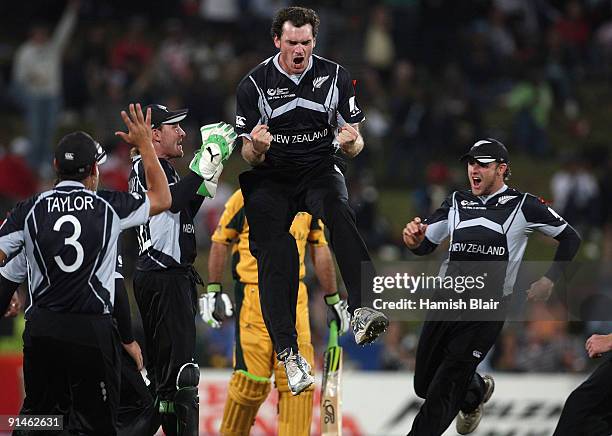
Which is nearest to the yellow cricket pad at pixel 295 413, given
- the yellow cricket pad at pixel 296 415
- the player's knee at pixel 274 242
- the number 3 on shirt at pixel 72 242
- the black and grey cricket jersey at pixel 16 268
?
the yellow cricket pad at pixel 296 415

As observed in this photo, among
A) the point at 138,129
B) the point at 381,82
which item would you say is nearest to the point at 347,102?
the point at 138,129

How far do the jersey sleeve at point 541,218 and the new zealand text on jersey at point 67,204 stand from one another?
3823mm

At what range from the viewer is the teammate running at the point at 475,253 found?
10.1 metres

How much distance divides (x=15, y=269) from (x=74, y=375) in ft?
3.58

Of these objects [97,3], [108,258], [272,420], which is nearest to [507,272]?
[108,258]

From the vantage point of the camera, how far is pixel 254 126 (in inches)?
375

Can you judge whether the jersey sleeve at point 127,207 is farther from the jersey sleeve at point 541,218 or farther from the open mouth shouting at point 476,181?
the jersey sleeve at point 541,218

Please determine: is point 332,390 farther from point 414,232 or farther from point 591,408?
point 591,408

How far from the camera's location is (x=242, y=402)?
11320mm

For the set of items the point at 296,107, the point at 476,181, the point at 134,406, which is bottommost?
the point at 134,406

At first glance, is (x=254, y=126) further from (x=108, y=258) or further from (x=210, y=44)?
(x=210, y=44)

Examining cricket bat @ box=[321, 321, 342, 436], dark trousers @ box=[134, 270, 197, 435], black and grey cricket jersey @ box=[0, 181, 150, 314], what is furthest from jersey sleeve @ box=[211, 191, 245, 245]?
black and grey cricket jersey @ box=[0, 181, 150, 314]

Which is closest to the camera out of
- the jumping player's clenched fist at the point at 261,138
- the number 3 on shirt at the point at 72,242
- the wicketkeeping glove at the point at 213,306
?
the number 3 on shirt at the point at 72,242

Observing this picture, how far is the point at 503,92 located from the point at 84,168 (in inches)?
597
